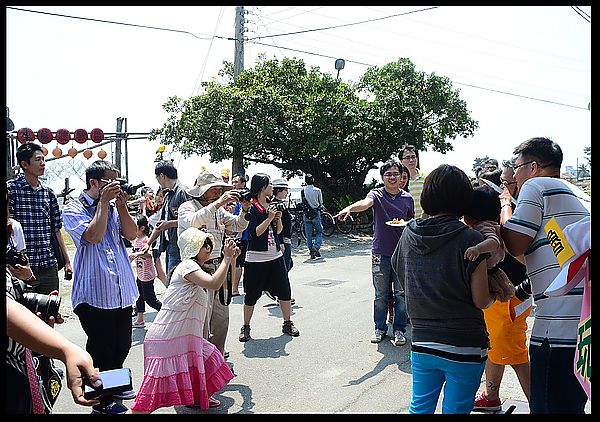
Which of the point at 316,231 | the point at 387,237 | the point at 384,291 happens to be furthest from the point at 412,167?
the point at 316,231

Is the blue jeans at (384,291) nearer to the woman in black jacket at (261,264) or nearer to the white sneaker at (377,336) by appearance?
the white sneaker at (377,336)

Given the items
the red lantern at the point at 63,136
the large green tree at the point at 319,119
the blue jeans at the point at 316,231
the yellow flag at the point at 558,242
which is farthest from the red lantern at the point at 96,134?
the yellow flag at the point at 558,242

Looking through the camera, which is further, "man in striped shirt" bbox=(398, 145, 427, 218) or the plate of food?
"man in striped shirt" bbox=(398, 145, 427, 218)

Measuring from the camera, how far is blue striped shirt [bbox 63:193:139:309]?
386cm

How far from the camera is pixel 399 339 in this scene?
5379mm

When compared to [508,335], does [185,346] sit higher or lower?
lower

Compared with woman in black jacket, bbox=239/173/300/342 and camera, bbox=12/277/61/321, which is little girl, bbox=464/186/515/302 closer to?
camera, bbox=12/277/61/321

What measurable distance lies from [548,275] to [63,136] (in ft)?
46.6

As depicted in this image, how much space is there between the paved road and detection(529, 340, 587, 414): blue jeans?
1.44 metres

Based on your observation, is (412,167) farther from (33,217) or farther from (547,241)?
(33,217)

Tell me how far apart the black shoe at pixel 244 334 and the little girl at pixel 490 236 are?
327cm

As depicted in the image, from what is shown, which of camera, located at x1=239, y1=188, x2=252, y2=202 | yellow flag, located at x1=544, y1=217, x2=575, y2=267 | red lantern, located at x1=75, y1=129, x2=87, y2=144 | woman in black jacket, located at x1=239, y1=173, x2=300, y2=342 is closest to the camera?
yellow flag, located at x1=544, y1=217, x2=575, y2=267

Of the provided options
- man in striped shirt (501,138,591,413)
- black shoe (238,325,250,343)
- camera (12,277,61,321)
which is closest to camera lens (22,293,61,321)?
camera (12,277,61,321)
